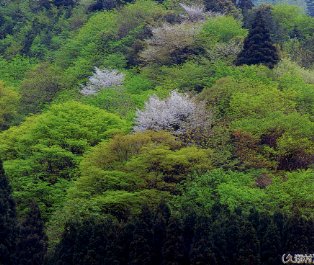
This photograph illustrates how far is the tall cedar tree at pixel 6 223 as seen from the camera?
3018 cm

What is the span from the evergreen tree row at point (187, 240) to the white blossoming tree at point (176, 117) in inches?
343

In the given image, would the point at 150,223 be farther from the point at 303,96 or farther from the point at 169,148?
the point at 303,96

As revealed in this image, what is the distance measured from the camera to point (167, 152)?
32625 millimetres

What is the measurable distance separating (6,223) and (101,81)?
63.3 feet

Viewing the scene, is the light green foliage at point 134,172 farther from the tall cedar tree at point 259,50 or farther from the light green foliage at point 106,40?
the light green foliage at point 106,40

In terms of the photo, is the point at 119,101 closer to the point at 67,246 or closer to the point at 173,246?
the point at 67,246

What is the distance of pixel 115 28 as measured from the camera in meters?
60.4

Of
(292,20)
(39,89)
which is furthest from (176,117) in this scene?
(292,20)

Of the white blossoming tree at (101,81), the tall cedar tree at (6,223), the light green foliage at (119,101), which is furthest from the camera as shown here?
the white blossoming tree at (101,81)

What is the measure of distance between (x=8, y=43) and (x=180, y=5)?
1743 centimetres

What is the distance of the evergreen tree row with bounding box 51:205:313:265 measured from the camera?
87.9ft

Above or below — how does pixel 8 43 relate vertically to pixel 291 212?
below

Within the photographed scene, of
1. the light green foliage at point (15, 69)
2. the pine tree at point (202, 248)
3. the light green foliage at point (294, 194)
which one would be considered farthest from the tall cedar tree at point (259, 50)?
the pine tree at point (202, 248)

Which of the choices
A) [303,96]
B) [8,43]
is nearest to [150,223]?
[303,96]
